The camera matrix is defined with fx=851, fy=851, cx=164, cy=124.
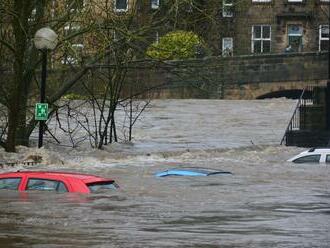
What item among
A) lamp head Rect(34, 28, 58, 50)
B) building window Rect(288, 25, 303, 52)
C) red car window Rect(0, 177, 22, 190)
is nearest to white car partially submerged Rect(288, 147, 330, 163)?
lamp head Rect(34, 28, 58, 50)

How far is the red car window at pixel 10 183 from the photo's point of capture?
48.9 feet

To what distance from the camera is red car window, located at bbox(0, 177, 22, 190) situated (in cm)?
1489

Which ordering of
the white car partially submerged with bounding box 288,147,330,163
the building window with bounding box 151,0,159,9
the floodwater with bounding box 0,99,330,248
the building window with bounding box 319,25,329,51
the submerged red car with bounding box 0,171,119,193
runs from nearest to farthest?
the floodwater with bounding box 0,99,330,248 < the submerged red car with bounding box 0,171,119,193 < the white car partially submerged with bounding box 288,147,330,163 < the building window with bounding box 151,0,159,9 < the building window with bounding box 319,25,329,51

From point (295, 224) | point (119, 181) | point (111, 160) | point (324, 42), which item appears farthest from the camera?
point (324, 42)

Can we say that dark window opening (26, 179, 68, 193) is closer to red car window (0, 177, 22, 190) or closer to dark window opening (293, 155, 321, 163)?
red car window (0, 177, 22, 190)

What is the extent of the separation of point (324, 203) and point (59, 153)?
39.7 feet

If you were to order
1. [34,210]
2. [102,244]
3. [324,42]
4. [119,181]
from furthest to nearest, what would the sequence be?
1. [324,42]
2. [119,181]
3. [34,210]
4. [102,244]

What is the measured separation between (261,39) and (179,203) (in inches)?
2025

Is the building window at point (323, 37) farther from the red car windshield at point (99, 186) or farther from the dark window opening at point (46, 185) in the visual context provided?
the dark window opening at point (46, 185)

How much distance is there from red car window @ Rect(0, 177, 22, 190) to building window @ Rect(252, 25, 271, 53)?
51098mm

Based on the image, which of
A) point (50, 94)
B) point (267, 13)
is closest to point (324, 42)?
point (267, 13)

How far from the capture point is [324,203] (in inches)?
608

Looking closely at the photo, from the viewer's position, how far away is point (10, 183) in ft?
49.3

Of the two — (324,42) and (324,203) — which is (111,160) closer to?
(324,203)
